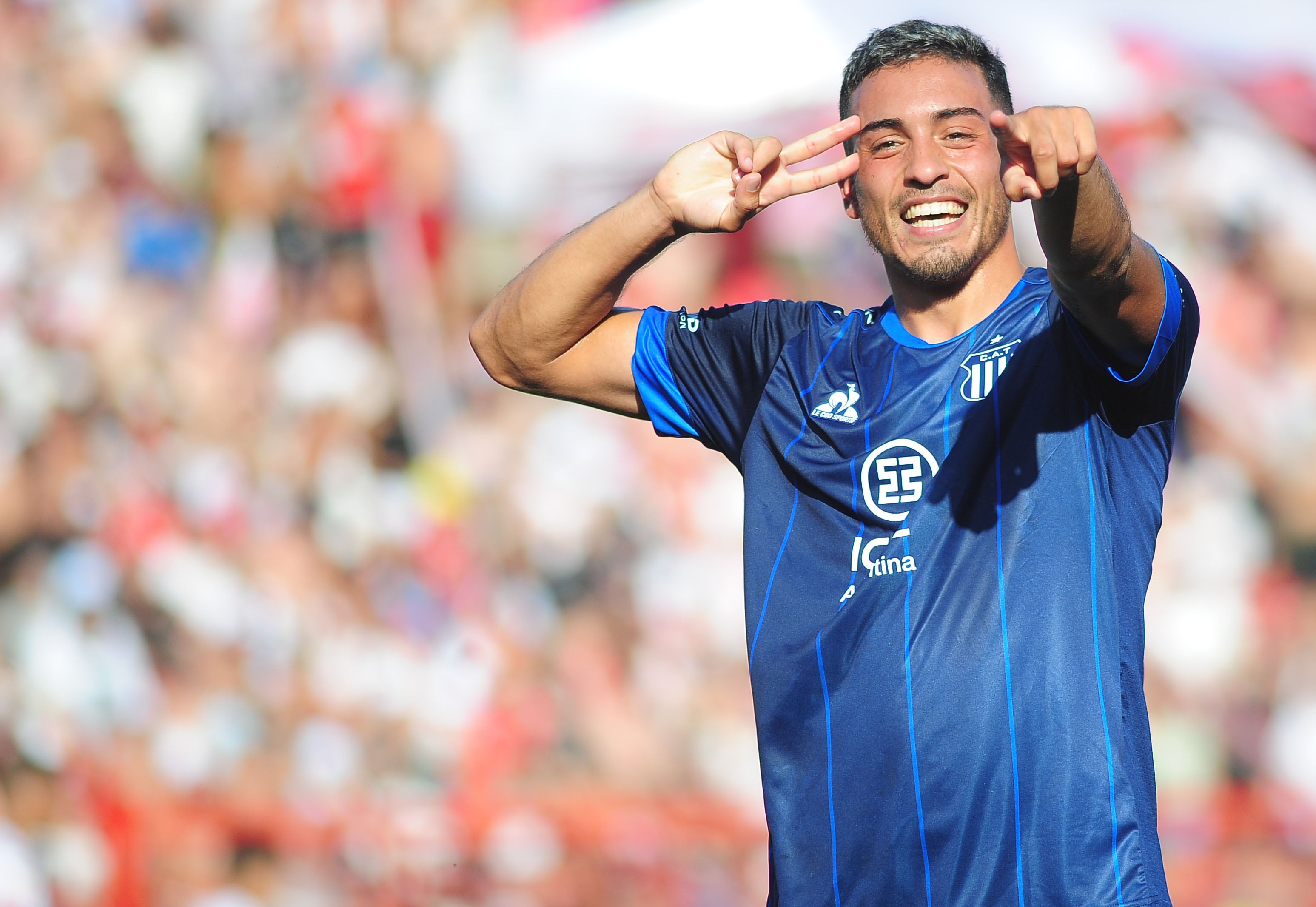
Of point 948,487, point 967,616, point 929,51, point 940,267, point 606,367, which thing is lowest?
point 967,616

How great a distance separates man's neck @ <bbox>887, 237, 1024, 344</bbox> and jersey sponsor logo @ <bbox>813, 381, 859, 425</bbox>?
0.48 feet

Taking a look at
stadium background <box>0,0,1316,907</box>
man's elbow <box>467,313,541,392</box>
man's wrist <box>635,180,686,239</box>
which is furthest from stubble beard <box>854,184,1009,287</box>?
stadium background <box>0,0,1316,907</box>

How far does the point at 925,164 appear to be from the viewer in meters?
2.14

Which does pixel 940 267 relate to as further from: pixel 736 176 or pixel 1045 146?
pixel 1045 146

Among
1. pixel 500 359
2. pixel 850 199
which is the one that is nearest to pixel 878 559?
pixel 850 199

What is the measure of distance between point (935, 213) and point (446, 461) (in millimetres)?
4084

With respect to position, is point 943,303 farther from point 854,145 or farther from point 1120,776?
point 1120,776

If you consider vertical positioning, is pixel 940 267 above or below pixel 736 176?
below

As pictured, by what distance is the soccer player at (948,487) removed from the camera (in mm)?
1876

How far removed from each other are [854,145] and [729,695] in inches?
130

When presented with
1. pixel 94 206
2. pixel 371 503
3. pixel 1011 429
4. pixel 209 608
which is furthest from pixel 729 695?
pixel 94 206

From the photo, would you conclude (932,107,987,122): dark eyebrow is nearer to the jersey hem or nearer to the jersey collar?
the jersey collar

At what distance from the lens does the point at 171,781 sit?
6.03 metres

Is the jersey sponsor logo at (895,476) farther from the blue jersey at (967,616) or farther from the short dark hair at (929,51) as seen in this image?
the short dark hair at (929,51)
